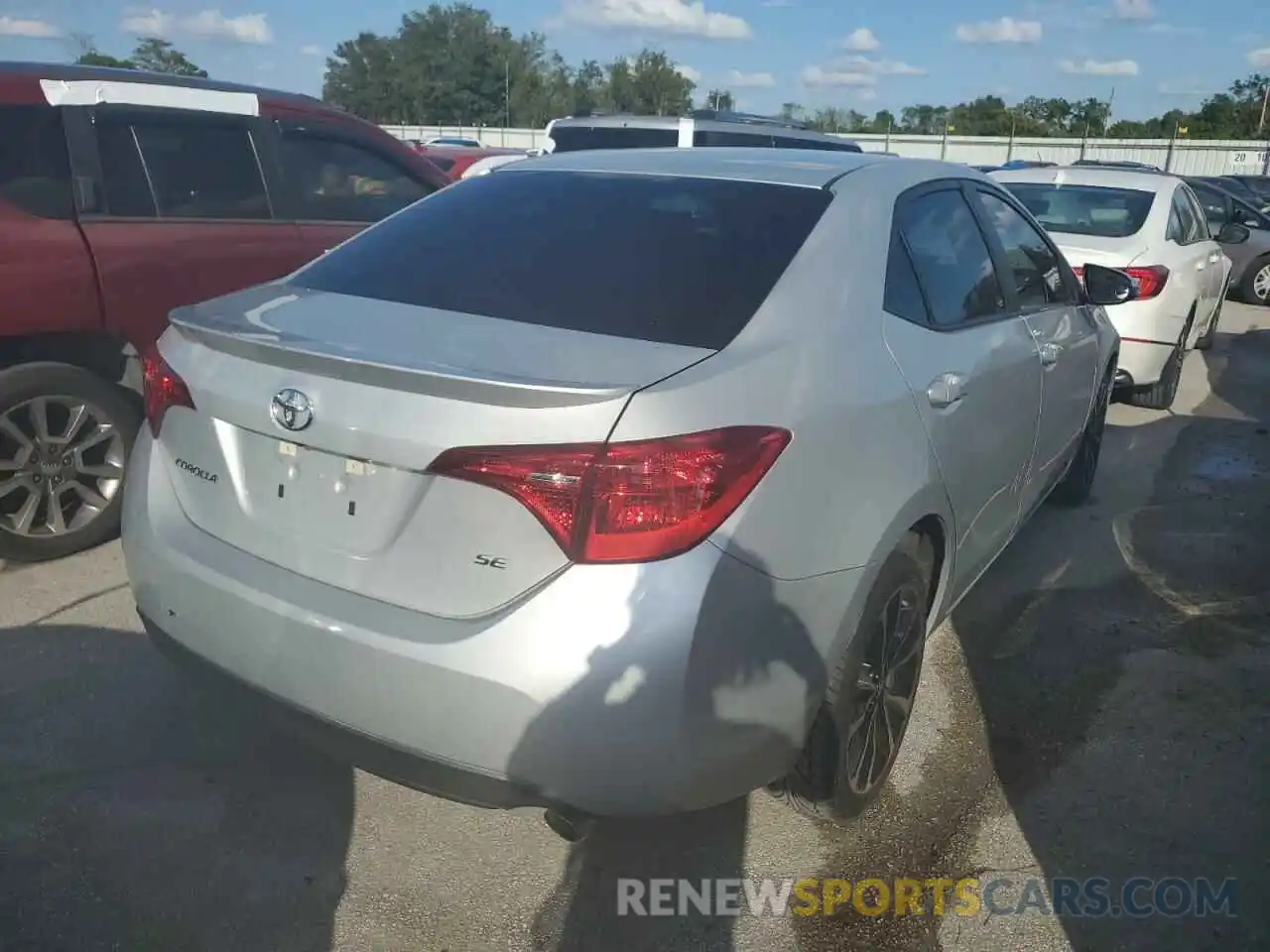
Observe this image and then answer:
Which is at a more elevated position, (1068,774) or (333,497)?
(333,497)

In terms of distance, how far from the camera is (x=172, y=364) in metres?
2.45

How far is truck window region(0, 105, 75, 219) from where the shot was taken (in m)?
3.94

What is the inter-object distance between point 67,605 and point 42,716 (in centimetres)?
81

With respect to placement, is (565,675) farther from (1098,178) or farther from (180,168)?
(1098,178)

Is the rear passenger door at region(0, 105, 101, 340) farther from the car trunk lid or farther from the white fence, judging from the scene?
the white fence

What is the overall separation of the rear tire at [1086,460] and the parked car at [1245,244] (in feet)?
31.0

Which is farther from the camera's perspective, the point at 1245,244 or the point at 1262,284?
the point at 1262,284

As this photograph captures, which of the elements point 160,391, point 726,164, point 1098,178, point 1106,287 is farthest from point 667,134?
point 160,391

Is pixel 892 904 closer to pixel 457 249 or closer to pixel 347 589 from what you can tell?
pixel 347 589

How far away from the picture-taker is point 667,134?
10094 mm

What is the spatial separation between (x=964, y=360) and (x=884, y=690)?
939mm

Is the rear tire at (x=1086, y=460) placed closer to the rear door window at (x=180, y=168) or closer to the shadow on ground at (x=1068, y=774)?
the shadow on ground at (x=1068, y=774)

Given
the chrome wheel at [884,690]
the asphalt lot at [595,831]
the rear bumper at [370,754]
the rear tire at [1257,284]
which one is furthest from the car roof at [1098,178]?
the rear bumper at [370,754]

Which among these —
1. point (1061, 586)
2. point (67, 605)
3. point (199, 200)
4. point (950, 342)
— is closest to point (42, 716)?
point (67, 605)
